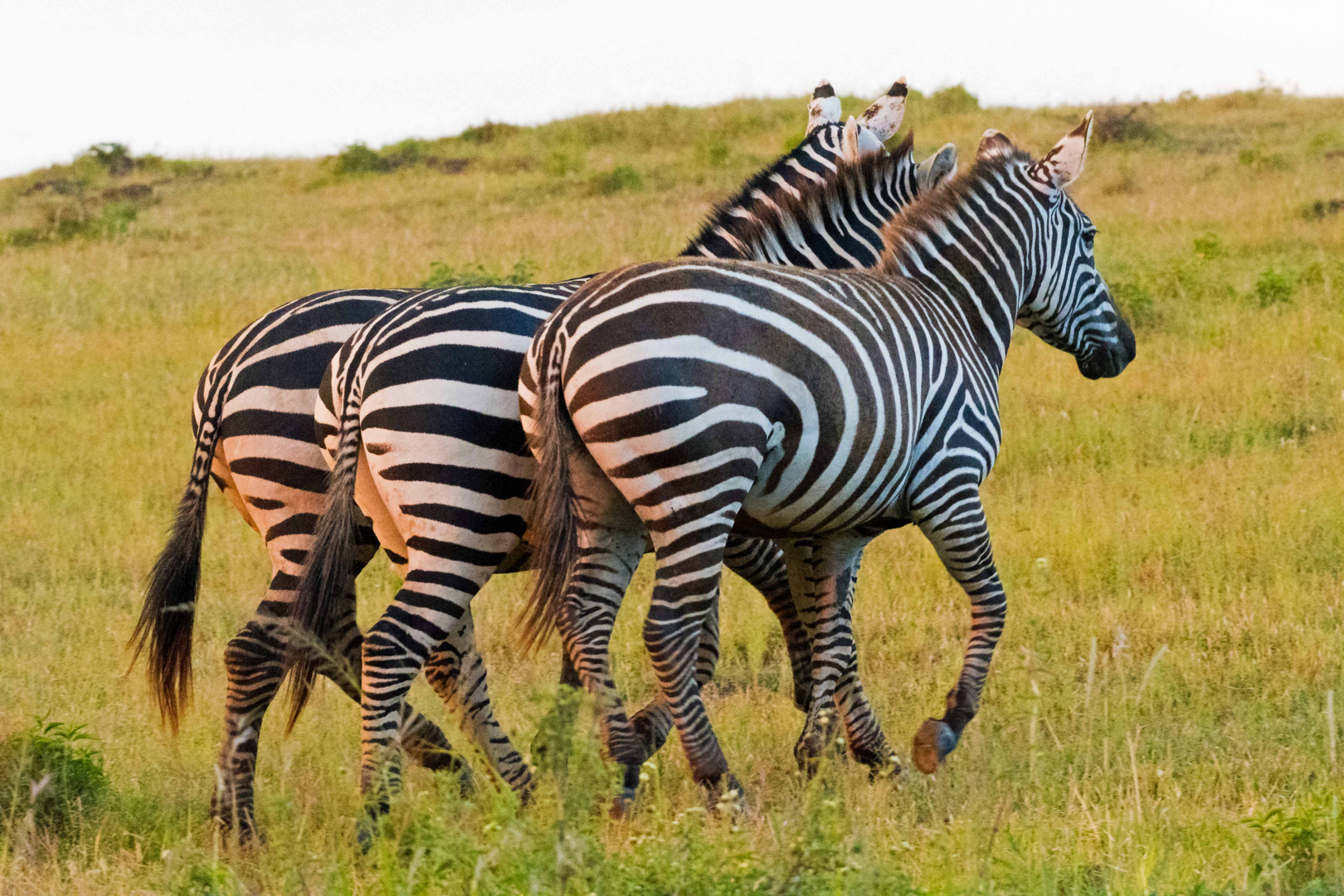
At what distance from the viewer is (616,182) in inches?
778

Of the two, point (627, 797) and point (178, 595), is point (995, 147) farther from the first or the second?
point (178, 595)

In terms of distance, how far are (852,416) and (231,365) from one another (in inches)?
84.6

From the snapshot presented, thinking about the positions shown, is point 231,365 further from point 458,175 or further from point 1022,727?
point 458,175

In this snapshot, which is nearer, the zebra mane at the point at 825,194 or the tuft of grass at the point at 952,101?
the zebra mane at the point at 825,194

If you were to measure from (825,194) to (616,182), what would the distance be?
15.1m

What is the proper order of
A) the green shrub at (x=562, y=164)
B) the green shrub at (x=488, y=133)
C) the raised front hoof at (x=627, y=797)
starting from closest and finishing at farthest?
1. the raised front hoof at (x=627, y=797)
2. the green shrub at (x=562, y=164)
3. the green shrub at (x=488, y=133)

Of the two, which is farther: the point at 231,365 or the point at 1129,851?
the point at 231,365

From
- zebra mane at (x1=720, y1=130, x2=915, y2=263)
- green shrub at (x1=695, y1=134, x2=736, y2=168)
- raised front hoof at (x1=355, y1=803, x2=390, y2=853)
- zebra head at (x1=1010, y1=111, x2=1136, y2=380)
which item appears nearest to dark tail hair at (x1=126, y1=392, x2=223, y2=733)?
raised front hoof at (x1=355, y1=803, x2=390, y2=853)

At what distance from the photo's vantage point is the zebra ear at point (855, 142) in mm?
5457

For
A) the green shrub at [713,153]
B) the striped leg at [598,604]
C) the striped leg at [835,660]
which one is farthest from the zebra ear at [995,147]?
the green shrub at [713,153]

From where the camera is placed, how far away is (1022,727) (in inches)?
191

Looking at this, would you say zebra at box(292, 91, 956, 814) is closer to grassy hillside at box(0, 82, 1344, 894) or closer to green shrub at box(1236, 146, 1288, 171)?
grassy hillside at box(0, 82, 1344, 894)

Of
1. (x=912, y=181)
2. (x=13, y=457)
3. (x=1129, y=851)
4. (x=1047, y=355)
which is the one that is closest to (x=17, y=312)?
(x=13, y=457)

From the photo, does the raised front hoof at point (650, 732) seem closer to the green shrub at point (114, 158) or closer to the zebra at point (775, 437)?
the zebra at point (775, 437)
